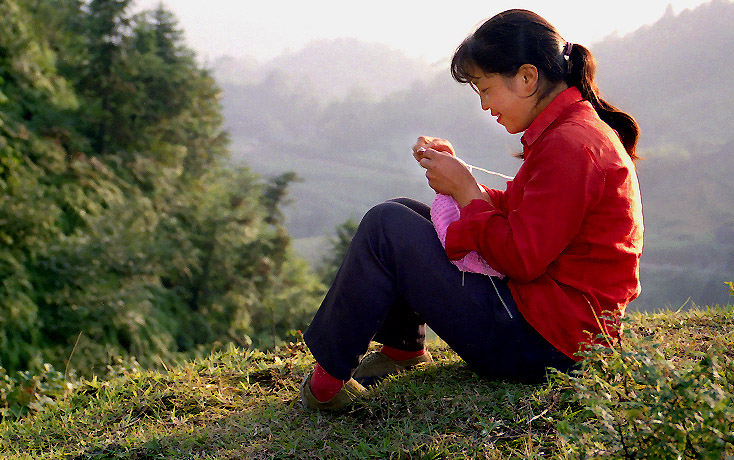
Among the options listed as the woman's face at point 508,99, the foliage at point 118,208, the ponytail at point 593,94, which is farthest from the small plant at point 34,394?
the ponytail at point 593,94

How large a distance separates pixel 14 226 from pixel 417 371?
21.9ft

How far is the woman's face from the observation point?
7.22ft

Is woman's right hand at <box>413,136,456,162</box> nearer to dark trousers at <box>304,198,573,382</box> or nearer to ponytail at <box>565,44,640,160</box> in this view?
dark trousers at <box>304,198,573,382</box>

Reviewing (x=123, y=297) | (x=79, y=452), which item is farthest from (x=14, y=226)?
(x=79, y=452)

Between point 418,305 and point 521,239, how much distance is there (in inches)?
20.1

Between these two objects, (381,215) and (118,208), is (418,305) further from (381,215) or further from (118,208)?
(118,208)

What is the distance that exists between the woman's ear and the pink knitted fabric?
469mm

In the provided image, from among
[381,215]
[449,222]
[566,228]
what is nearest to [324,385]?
[381,215]

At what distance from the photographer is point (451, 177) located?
89.2 inches

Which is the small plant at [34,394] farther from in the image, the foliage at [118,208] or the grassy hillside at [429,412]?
the foliage at [118,208]

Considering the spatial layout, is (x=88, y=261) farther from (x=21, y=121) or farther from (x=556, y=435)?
(x=556, y=435)

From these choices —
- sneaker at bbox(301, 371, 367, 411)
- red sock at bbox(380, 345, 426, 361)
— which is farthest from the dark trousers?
red sock at bbox(380, 345, 426, 361)

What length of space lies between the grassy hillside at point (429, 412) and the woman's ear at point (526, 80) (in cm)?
93

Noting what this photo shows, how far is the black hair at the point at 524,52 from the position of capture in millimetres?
2152
